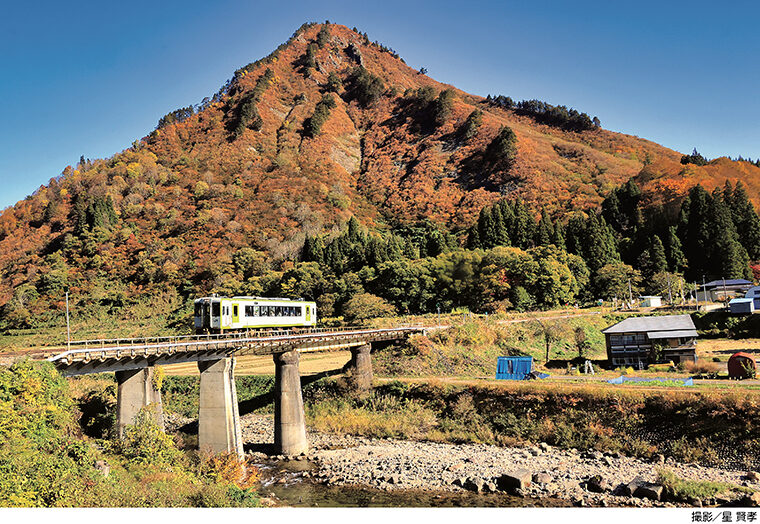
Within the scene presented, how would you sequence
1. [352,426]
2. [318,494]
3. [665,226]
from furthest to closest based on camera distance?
Result: [665,226] → [352,426] → [318,494]

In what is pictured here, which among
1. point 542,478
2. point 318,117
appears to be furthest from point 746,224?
point 318,117

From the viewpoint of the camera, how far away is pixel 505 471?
80.7 ft

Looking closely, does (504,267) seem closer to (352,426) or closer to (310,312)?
(310,312)

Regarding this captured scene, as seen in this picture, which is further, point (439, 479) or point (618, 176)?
point (618, 176)

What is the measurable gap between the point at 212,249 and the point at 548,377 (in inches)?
2987

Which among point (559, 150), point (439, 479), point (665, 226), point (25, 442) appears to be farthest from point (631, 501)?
point (559, 150)

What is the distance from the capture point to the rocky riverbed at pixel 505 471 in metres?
21.5

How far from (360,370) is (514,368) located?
11.8 meters

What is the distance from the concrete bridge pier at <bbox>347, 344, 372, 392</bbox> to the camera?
39.0m

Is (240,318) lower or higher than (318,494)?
higher

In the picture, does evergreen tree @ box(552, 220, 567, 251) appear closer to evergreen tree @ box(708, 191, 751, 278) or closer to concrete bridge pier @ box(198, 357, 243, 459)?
evergreen tree @ box(708, 191, 751, 278)

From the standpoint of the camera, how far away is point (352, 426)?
35156 mm

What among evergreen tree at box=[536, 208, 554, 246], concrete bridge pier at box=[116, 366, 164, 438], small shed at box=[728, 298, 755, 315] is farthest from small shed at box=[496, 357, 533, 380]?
evergreen tree at box=[536, 208, 554, 246]

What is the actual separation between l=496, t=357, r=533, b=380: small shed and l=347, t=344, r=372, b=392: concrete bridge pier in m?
10.00
